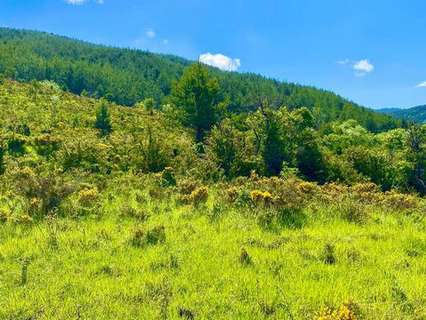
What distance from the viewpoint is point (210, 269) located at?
7562 mm

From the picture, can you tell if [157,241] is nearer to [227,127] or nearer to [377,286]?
[377,286]

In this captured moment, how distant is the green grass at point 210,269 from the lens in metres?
6.18

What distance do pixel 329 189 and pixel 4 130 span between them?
28.1 meters

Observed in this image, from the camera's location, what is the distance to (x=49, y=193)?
1224 cm

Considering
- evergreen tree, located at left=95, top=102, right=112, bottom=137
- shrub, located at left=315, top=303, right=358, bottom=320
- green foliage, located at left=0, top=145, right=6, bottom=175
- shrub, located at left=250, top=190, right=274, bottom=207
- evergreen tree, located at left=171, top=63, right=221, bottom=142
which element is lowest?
green foliage, located at left=0, top=145, right=6, bottom=175

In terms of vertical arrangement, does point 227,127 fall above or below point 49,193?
above

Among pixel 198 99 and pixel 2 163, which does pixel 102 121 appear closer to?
pixel 198 99

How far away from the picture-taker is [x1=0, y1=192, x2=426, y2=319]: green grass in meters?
6.18

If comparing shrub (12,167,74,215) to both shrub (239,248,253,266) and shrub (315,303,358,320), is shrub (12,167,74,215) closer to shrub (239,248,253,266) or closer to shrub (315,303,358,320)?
shrub (239,248,253,266)

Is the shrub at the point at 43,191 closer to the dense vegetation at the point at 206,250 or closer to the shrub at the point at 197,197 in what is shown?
the dense vegetation at the point at 206,250

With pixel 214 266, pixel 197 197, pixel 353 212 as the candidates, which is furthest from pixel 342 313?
pixel 197 197

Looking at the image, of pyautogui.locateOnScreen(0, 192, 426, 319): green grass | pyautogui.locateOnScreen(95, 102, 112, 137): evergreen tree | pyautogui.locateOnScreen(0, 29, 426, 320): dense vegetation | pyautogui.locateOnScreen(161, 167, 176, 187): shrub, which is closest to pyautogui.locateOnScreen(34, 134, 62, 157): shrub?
pyautogui.locateOnScreen(0, 29, 426, 320): dense vegetation

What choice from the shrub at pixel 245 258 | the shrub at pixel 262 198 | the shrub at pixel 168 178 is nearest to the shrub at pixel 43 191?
the shrub at pixel 168 178

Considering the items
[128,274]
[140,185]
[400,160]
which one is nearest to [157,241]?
[128,274]
